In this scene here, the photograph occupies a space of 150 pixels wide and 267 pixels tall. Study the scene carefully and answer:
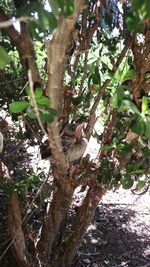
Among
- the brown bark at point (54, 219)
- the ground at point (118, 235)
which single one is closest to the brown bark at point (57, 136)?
the brown bark at point (54, 219)

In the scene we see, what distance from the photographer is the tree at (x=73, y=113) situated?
88 cm

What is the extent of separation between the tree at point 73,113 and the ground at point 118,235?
12.9 inches

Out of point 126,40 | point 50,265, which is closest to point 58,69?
point 126,40

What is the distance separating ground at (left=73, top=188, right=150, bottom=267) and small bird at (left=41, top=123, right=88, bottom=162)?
0.87 metres

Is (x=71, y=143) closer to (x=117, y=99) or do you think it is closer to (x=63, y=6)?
(x=117, y=99)

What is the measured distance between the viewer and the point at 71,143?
1177mm

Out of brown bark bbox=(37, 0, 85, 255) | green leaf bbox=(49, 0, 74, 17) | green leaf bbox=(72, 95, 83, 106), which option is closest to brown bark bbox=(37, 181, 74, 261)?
brown bark bbox=(37, 0, 85, 255)

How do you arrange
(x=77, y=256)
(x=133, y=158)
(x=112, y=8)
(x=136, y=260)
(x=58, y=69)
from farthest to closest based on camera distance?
1. (x=136, y=260)
2. (x=77, y=256)
3. (x=133, y=158)
4. (x=112, y=8)
5. (x=58, y=69)

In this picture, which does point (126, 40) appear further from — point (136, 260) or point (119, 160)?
point (136, 260)

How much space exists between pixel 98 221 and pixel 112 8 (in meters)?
1.51

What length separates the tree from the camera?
2.87ft

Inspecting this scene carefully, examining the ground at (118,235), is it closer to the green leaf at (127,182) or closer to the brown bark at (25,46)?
the green leaf at (127,182)

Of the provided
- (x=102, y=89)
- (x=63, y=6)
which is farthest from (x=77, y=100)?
(x=63, y=6)

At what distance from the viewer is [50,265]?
1.66m
